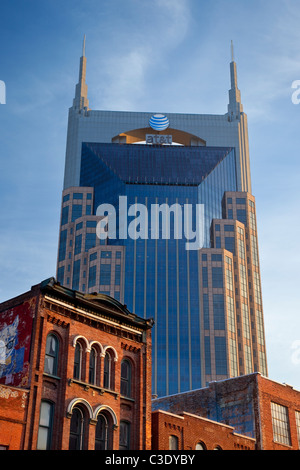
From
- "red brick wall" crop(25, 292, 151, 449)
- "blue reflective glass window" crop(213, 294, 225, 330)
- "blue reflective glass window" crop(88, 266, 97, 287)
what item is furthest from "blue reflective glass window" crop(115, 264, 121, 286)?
"red brick wall" crop(25, 292, 151, 449)

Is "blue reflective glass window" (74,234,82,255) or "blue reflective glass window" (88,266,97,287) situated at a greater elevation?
"blue reflective glass window" (74,234,82,255)

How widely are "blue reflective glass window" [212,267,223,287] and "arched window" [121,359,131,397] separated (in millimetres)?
118422

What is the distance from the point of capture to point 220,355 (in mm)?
153250

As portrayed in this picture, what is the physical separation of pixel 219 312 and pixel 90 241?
37.6 meters

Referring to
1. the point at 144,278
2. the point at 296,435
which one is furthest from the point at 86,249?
the point at 296,435

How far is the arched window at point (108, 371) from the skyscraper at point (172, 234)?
108 m

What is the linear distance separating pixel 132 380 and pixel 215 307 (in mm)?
116221

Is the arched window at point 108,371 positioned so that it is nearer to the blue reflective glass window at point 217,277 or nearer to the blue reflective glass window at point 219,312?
the blue reflective glass window at point 219,312

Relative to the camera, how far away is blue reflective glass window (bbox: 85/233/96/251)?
169000mm

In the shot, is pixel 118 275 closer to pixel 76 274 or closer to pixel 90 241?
pixel 76 274

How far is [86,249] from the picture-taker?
169000mm

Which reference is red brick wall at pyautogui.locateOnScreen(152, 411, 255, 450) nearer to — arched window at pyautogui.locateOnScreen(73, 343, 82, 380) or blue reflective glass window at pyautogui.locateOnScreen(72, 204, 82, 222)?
arched window at pyautogui.locateOnScreen(73, 343, 82, 380)

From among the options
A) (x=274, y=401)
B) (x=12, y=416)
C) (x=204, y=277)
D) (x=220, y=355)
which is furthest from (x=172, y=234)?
(x=12, y=416)

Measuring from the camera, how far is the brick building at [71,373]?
37969 mm
